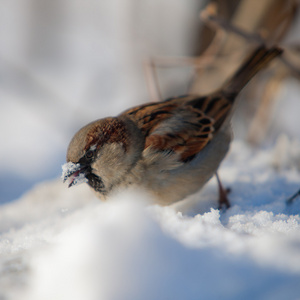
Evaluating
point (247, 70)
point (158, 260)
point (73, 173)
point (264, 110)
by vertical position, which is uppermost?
point (264, 110)

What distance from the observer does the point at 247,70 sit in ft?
8.19

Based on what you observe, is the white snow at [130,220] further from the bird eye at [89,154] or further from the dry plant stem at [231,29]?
the dry plant stem at [231,29]

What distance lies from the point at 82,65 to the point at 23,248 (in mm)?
5338

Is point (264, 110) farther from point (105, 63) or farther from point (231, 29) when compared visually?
point (105, 63)

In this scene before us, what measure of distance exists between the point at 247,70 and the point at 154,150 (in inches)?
37.9

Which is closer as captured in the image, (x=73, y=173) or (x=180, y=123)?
(x=73, y=173)

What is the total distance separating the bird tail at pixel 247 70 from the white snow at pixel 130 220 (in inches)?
18.9

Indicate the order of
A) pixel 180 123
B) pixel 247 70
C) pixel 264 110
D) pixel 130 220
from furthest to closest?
pixel 264 110 < pixel 247 70 < pixel 180 123 < pixel 130 220

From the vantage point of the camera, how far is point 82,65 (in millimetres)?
6422

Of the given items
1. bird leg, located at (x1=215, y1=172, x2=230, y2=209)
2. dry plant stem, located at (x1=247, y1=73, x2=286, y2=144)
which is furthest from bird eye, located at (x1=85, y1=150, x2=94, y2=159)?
dry plant stem, located at (x1=247, y1=73, x2=286, y2=144)

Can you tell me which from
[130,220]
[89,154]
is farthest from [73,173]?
[130,220]

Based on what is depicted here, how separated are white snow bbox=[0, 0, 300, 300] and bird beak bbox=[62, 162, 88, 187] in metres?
0.02

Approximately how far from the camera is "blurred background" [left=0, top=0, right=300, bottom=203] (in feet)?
11.6

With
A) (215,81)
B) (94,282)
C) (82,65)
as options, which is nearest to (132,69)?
(82,65)
